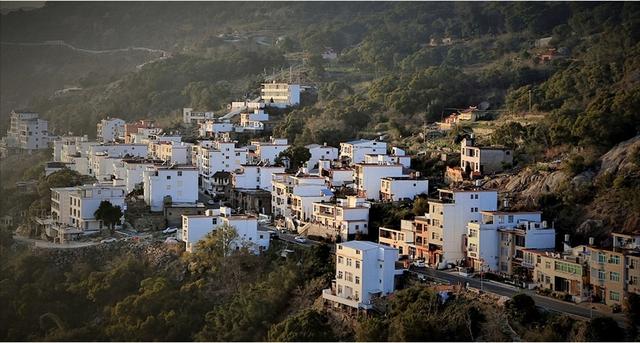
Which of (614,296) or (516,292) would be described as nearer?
(614,296)

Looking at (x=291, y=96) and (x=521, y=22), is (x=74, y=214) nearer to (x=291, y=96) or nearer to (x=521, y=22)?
(x=291, y=96)

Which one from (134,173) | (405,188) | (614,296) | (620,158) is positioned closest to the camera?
(614,296)

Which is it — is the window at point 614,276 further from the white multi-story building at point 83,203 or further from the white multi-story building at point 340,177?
the white multi-story building at point 83,203

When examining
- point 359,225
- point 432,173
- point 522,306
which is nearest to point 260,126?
point 432,173

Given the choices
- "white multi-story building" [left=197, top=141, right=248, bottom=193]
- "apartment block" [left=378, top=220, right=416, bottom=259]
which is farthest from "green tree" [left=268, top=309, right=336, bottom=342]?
"white multi-story building" [left=197, top=141, right=248, bottom=193]

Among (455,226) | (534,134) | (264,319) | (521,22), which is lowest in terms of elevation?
(264,319)

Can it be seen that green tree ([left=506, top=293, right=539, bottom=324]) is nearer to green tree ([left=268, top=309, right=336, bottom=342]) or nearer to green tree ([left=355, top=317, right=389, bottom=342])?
green tree ([left=355, top=317, right=389, bottom=342])

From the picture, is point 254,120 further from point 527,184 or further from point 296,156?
point 527,184

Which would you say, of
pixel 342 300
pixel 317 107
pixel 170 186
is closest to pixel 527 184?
pixel 342 300

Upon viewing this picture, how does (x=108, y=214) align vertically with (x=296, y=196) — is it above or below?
below
